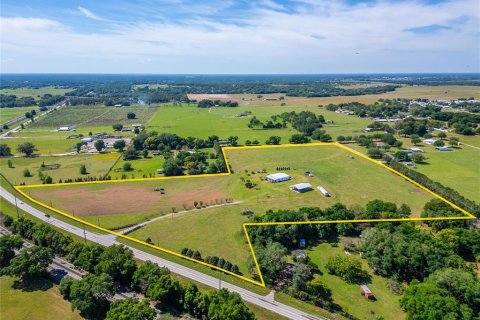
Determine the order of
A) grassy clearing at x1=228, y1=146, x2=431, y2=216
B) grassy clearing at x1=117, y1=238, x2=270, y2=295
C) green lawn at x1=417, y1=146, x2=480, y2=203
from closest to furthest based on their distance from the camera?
grassy clearing at x1=117, y1=238, x2=270, y2=295
grassy clearing at x1=228, y1=146, x2=431, y2=216
green lawn at x1=417, y1=146, x2=480, y2=203

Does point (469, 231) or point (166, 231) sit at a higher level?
point (469, 231)

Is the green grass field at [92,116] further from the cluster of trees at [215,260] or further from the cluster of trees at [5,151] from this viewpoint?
the cluster of trees at [215,260]

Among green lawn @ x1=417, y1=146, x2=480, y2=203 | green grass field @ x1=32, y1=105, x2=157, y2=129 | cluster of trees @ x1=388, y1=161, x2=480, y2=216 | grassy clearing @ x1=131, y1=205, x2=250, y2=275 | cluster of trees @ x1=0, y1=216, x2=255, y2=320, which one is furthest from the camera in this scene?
→ green grass field @ x1=32, y1=105, x2=157, y2=129

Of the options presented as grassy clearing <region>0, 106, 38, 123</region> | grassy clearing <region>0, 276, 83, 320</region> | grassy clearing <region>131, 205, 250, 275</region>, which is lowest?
grassy clearing <region>0, 276, 83, 320</region>

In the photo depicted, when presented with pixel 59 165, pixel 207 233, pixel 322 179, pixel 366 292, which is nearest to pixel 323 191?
pixel 322 179

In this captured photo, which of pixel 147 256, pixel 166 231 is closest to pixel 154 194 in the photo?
pixel 166 231

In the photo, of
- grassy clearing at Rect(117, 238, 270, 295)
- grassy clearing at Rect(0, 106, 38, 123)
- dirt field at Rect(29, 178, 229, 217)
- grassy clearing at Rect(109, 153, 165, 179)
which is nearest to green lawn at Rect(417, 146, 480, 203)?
grassy clearing at Rect(117, 238, 270, 295)

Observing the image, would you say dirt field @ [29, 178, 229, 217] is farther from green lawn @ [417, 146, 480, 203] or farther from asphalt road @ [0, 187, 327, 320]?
green lawn @ [417, 146, 480, 203]

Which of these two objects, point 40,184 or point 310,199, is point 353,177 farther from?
point 40,184
